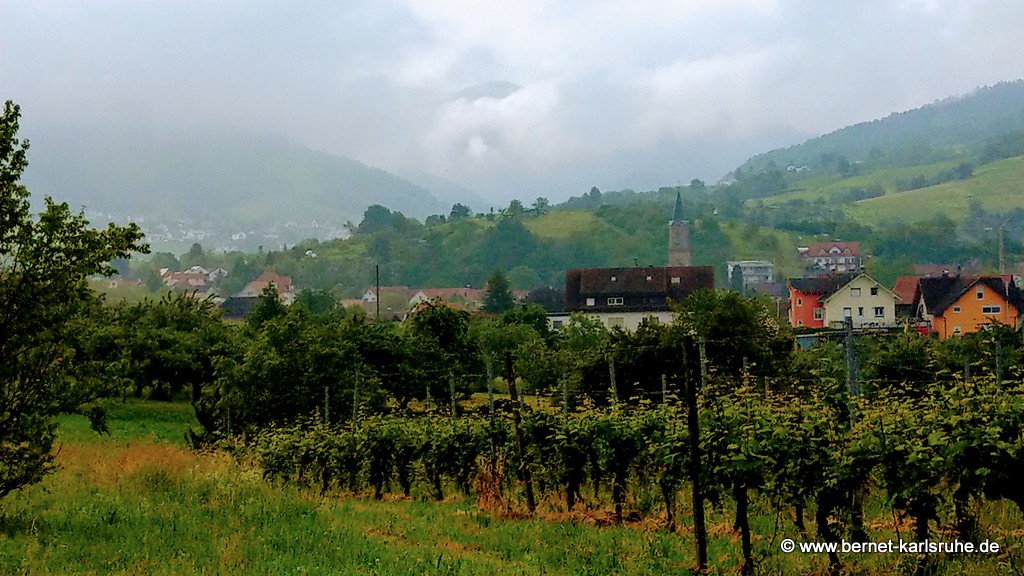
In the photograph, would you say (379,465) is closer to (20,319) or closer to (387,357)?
(20,319)

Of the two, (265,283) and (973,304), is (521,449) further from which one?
(265,283)

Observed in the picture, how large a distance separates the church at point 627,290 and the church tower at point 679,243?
73.1 meters

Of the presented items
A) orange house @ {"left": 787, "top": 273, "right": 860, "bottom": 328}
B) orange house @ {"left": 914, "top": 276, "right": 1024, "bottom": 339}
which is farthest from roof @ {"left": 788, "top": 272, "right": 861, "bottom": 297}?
orange house @ {"left": 914, "top": 276, "right": 1024, "bottom": 339}

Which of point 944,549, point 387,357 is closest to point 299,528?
point 944,549

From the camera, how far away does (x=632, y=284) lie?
309 feet

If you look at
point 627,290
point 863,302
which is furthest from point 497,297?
point 863,302

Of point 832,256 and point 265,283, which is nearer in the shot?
point 832,256

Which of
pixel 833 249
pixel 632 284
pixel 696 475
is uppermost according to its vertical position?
pixel 833 249

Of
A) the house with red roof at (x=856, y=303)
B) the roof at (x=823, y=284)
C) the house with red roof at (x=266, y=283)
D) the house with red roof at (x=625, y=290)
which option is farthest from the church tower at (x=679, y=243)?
the house with red roof at (x=856, y=303)

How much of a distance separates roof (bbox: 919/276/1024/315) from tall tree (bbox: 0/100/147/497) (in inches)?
2728

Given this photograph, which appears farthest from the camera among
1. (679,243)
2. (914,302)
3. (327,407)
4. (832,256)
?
(679,243)

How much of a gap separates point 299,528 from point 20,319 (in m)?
4.32

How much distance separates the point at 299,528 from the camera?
40.9 feet

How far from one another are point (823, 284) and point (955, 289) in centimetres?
1587
